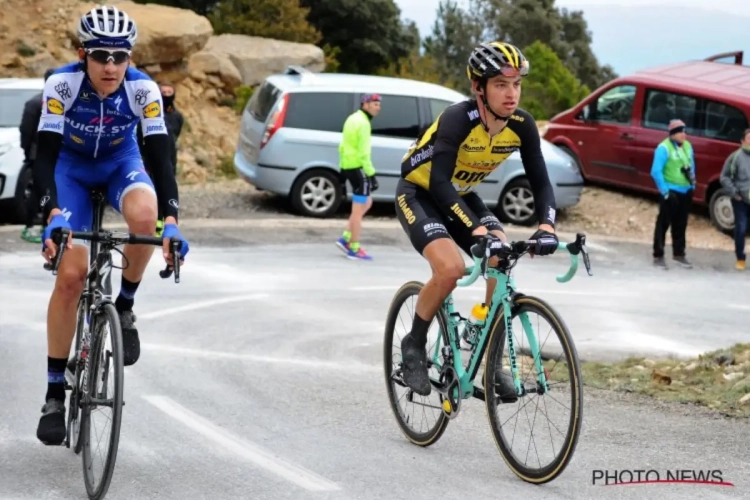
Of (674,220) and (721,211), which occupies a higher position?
(674,220)

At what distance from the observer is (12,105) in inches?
647

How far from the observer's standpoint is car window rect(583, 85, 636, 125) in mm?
20594

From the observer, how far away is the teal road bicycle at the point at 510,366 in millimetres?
5641

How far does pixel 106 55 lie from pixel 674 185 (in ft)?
40.3

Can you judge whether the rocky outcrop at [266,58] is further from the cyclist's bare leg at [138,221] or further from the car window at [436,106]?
the cyclist's bare leg at [138,221]

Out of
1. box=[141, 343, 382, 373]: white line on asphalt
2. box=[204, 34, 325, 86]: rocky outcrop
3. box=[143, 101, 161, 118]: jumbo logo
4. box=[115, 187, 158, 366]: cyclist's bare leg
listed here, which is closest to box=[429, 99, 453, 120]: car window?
box=[141, 343, 382, 373]: white line on asphalt

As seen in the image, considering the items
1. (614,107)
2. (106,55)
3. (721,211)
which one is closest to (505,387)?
(106,55)

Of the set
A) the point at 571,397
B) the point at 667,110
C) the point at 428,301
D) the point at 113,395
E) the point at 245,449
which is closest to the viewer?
the point at 113,395

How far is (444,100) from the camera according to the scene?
61.7 feet

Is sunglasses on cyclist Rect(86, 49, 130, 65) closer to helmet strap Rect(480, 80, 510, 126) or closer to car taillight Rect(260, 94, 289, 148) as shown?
helmet strap Rect(480, 80, 510, 126)

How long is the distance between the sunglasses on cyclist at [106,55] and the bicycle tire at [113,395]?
119cm

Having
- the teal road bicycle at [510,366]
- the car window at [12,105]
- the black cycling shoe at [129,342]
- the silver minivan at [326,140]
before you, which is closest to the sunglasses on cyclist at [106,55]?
the black cycling shoe at [129,342]

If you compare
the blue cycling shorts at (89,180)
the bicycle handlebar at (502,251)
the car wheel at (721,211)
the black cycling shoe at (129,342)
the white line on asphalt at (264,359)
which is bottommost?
the car wheel at (721,211)

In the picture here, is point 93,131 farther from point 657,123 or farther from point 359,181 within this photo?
point 657,123
